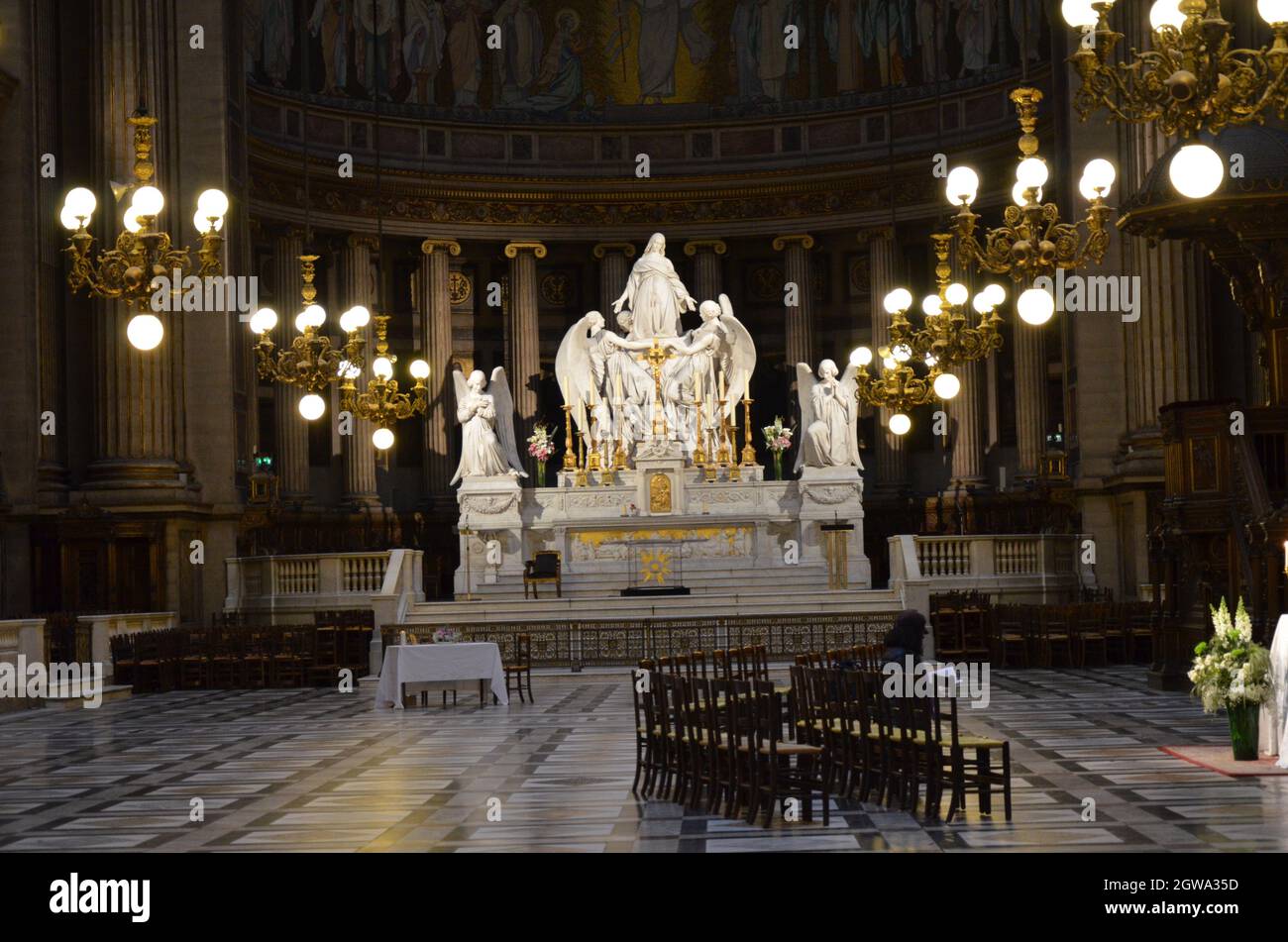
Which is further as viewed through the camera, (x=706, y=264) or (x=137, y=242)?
(x=706, y=264)

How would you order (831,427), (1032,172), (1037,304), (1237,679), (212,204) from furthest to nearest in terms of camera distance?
1. (831,427)
2. (212,204)
3. (1032,172)
4. (1037,304)
5. (1237,679)

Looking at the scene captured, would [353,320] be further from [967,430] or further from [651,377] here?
[967,430]

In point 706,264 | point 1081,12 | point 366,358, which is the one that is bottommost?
point 1081,12

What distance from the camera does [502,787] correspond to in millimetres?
12062

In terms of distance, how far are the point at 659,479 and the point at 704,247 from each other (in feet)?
34.3

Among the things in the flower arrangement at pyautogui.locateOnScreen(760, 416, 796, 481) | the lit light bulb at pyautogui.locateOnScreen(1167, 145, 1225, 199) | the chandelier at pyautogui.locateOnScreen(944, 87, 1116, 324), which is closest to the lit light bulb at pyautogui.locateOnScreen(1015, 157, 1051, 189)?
the chandelier at pyautogui.locateOnScreen(944, 87, 1116, 324)

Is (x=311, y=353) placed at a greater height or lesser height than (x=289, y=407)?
lesser

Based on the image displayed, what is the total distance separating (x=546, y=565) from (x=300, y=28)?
15.4 m

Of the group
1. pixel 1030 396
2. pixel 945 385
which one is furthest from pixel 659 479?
pixel 945 385

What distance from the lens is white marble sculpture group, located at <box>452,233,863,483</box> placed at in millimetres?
31562

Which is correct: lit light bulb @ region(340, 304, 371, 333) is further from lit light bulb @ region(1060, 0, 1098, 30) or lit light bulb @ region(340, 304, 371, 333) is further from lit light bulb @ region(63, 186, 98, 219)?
lit light bulb @ region(1060, 0, 1098, 30)

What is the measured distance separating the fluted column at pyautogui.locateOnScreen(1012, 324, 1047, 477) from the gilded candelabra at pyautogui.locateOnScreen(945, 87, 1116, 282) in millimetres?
18938
